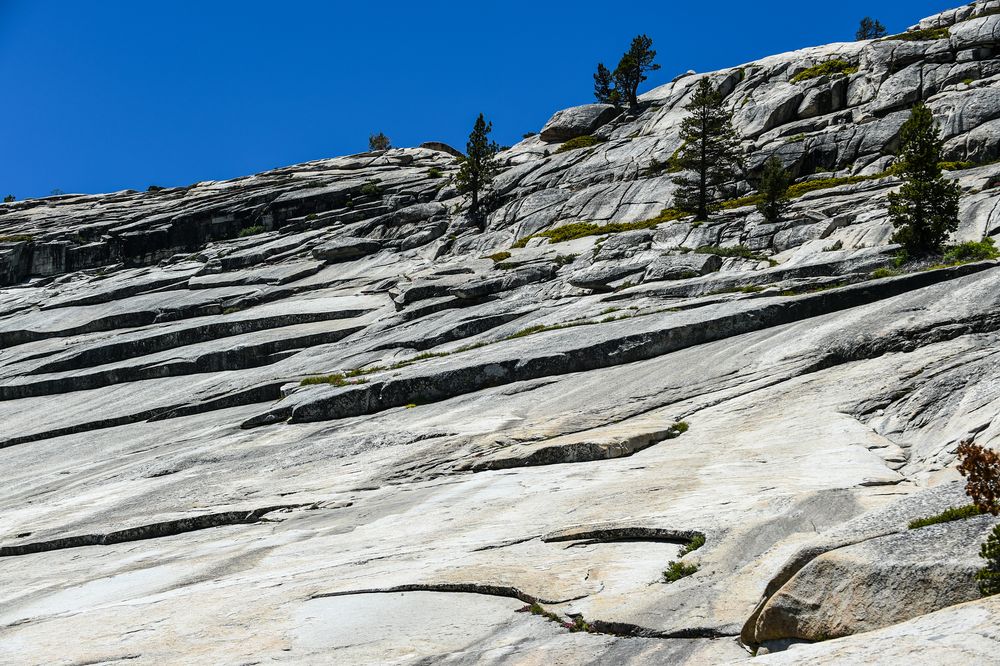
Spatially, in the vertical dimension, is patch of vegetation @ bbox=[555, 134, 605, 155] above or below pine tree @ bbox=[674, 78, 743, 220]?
above

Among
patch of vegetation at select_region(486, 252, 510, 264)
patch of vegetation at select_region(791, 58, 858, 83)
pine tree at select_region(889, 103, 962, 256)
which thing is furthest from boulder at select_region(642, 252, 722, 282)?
patch of vegetation at select_region(791, 58, 858, 83)

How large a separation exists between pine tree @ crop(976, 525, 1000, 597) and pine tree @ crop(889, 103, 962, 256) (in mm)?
28601

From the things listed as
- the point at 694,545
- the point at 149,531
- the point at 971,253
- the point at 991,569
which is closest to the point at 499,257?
the point at 971,253

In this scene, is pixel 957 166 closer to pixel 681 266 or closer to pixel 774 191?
pixel 774 191

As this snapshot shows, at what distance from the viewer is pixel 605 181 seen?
225 ft

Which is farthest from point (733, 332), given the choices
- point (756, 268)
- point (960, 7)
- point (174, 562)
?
point (960, 7)

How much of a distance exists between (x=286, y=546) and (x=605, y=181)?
57.5 metres

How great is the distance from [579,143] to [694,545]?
76.0m

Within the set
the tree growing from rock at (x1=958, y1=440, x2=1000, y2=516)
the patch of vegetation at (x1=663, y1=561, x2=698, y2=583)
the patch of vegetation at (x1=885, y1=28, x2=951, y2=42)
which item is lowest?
the patch of vegetation at (x1=663, y1=561, x2=698, y2=583)

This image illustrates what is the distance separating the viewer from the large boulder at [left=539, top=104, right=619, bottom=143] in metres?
90.0

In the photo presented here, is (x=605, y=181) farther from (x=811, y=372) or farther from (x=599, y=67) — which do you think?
(x=811, y=372)

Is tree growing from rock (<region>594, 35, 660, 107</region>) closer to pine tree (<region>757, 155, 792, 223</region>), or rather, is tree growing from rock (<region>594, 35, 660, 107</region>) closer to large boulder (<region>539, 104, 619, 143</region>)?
large boulder (<region>539, 104, 619, 143</region>)

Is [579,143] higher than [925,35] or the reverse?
the reverse

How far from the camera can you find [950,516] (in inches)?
317
